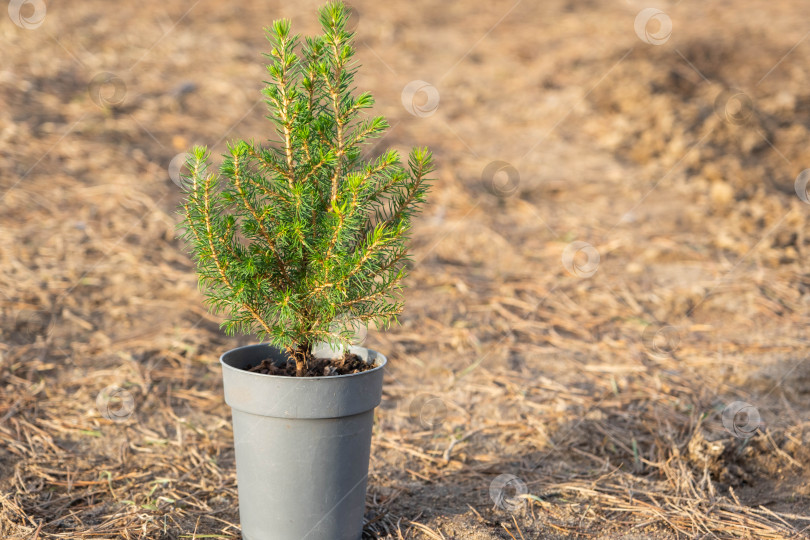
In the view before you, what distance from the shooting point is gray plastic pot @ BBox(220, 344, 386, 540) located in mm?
2223

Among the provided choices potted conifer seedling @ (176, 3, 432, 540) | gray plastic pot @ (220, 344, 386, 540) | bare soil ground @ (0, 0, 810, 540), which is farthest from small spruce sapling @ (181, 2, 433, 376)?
bare soil ground @ (0, 0, 810, 540)

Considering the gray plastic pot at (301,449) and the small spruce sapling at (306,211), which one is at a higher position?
the small spruce sapling at (306,211)

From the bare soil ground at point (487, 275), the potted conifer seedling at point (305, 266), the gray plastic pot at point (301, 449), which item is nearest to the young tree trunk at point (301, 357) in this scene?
the potted conifer seedling at point (305, 266)

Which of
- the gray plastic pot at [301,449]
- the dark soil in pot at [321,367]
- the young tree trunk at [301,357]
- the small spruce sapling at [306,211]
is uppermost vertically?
the small spruce sapling at [306,211]

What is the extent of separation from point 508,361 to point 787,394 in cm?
149

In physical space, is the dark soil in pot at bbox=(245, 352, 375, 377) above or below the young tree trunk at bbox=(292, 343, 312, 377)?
below

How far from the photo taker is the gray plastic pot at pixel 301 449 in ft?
7.29

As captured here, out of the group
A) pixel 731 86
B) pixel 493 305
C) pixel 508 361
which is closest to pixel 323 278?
pixel 508 361

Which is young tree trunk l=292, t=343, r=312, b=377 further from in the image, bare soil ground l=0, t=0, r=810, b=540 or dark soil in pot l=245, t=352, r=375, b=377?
bare soil ground l=0, t=0, r=810, b=540

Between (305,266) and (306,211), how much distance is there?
0.68 feet

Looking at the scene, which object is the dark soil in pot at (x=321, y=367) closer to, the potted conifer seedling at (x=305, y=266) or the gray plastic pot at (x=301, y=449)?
the potted conifer seedling at (x=305, y=266)

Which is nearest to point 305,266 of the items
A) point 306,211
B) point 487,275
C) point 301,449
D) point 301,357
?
point 306,211

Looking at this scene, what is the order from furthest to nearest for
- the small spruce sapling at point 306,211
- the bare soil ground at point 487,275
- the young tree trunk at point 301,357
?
1. the bare soil ground at point 487,275
2. the young tree trunk at point 301,357
3. the small spruce sapling at point 306,211

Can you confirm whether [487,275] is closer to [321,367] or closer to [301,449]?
[321,367]
